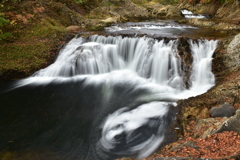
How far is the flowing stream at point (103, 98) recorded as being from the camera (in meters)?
6.40

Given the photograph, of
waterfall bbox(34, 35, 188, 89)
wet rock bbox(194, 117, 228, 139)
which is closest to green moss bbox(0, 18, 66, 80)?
waterfall bbox(34, 35, 188, 89)

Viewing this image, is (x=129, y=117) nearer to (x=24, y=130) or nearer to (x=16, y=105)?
(x=24, y=130)

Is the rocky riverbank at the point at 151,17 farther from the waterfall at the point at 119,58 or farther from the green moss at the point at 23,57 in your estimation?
the waterfall at the point at 119,58

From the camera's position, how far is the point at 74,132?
713cm

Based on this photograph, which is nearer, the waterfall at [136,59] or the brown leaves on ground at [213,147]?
the brown leaves on ground at [213,147]

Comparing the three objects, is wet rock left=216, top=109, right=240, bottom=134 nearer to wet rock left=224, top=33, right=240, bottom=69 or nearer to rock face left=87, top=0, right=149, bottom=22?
wet rock left=224, top=33, right=240, bottom=69

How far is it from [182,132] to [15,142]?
670cm

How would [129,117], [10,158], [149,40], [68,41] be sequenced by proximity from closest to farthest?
[10,158] → [129,117] → [149,40] → [68,41]

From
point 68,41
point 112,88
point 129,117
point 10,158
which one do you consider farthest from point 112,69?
point 10,158

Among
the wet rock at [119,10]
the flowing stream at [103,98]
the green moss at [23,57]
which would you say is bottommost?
the flowing stream at [103,98]

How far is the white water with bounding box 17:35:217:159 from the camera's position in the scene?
7.44 metres

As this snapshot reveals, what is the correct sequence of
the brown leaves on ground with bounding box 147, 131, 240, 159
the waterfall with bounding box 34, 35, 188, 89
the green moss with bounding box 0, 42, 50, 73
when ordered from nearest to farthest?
the brown leaves on ground with bounding box 147, 131, 240, 159 → the waterfall with bounding box 34, 35, 188, 89 → the green moss with bounding box 0, 42, 50, 73

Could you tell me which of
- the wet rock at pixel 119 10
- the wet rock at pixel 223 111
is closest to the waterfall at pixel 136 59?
the wet rock at pixel 223 111

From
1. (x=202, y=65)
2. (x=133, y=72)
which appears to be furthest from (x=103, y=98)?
(x=202, y=65)
